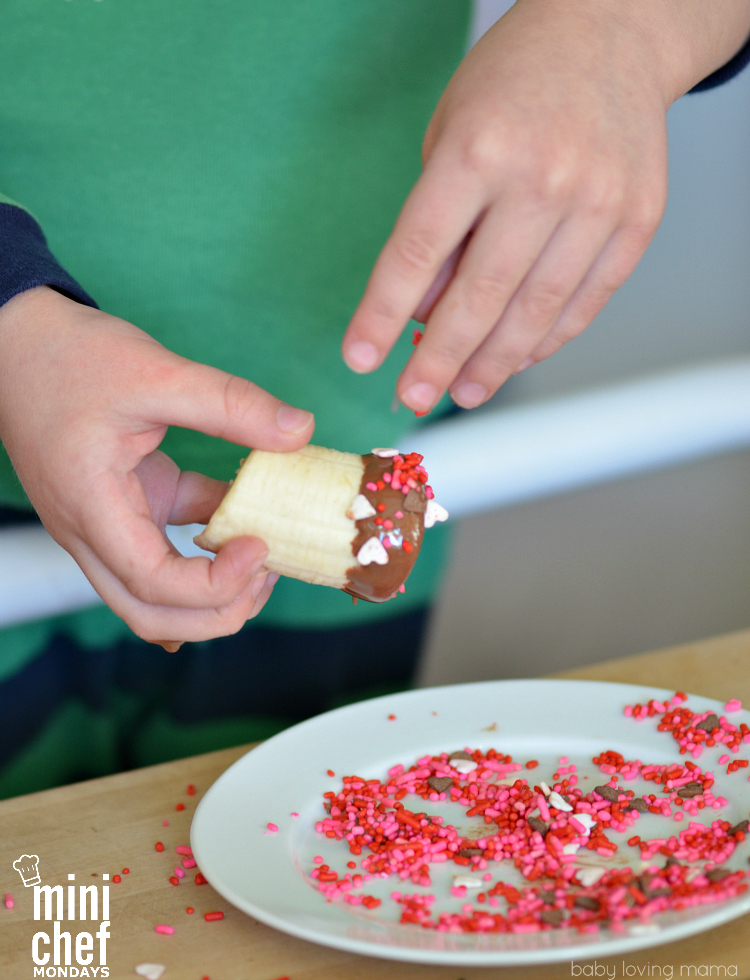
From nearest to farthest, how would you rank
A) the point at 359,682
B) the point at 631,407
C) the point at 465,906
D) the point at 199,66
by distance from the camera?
1. the point at 465,906
2. the point at 199,66
3. the point at 359,682
4. the point at 631,407

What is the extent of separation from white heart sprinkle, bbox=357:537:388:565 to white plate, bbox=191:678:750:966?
0.22 meters

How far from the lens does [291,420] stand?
0.73 metres

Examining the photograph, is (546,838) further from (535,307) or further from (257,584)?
(535,307)

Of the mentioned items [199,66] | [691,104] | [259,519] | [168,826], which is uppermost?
[691,104]

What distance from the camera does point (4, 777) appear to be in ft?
3.84

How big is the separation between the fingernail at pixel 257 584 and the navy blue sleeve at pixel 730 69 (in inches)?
26.5

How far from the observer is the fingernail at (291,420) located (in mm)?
728

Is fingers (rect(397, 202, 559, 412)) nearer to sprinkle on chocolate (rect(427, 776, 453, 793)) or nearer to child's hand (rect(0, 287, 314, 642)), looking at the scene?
child's hand (rect(0, 287, 314, 642))

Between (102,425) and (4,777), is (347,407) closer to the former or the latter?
(102,425)

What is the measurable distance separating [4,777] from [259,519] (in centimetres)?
67

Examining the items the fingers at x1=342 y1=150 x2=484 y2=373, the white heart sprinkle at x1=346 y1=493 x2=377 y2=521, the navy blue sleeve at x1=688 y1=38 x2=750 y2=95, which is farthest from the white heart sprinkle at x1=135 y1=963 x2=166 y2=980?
the navy blue sleeve at x1=688 y1=38 x2=750 y2=95

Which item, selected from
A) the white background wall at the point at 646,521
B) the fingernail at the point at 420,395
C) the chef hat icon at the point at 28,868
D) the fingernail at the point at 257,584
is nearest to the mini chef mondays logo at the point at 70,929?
the chef hat icon at the point at 28,868

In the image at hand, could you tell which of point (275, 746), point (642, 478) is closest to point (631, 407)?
point (642, 478)

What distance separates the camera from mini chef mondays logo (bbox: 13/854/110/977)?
2.12 feet
